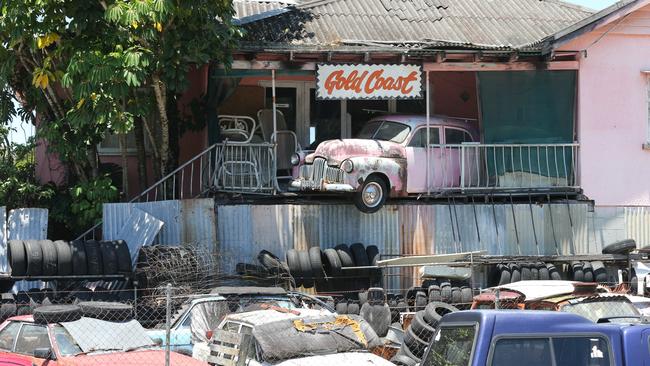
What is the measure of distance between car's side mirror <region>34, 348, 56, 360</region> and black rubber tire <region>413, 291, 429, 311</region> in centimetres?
619

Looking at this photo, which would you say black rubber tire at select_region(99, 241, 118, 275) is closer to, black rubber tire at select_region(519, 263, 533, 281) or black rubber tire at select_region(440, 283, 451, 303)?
black rubber tire at select_region(440, 283, 451, 303)

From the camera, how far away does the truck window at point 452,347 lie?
8.16 metres

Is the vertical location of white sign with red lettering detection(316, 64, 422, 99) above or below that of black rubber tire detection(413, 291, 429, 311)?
above

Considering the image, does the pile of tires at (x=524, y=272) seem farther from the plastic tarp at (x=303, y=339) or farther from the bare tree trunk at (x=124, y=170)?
the bare tree trunk at (x=124, y=170)

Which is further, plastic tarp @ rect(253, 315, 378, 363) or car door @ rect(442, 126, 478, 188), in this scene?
car door @ rect(442, 126, 478, 188)

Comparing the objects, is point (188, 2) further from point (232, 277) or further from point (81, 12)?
point (232, 277)

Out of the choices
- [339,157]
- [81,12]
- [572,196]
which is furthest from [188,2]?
[572,196]

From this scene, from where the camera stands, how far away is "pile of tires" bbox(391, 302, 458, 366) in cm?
1187

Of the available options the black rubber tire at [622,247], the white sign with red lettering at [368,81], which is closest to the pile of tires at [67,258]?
the white sign with red lettering at [368,81]

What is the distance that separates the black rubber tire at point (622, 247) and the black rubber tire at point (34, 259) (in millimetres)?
9256

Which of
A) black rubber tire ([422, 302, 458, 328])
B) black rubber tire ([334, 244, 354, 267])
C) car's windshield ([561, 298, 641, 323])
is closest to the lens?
car's windshield ([561, 298, 641, 323])

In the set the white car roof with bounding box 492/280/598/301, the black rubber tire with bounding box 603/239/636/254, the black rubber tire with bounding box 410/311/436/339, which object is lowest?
the black rubber tire with bounding box 410/311/436/339

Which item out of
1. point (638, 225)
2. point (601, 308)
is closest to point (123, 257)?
point (601, 308)

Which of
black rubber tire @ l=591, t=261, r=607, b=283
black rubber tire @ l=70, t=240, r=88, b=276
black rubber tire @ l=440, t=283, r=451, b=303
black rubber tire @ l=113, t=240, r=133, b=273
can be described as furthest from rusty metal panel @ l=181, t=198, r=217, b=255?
black rubber tire @ l=591, t=261, r=607, b=283
